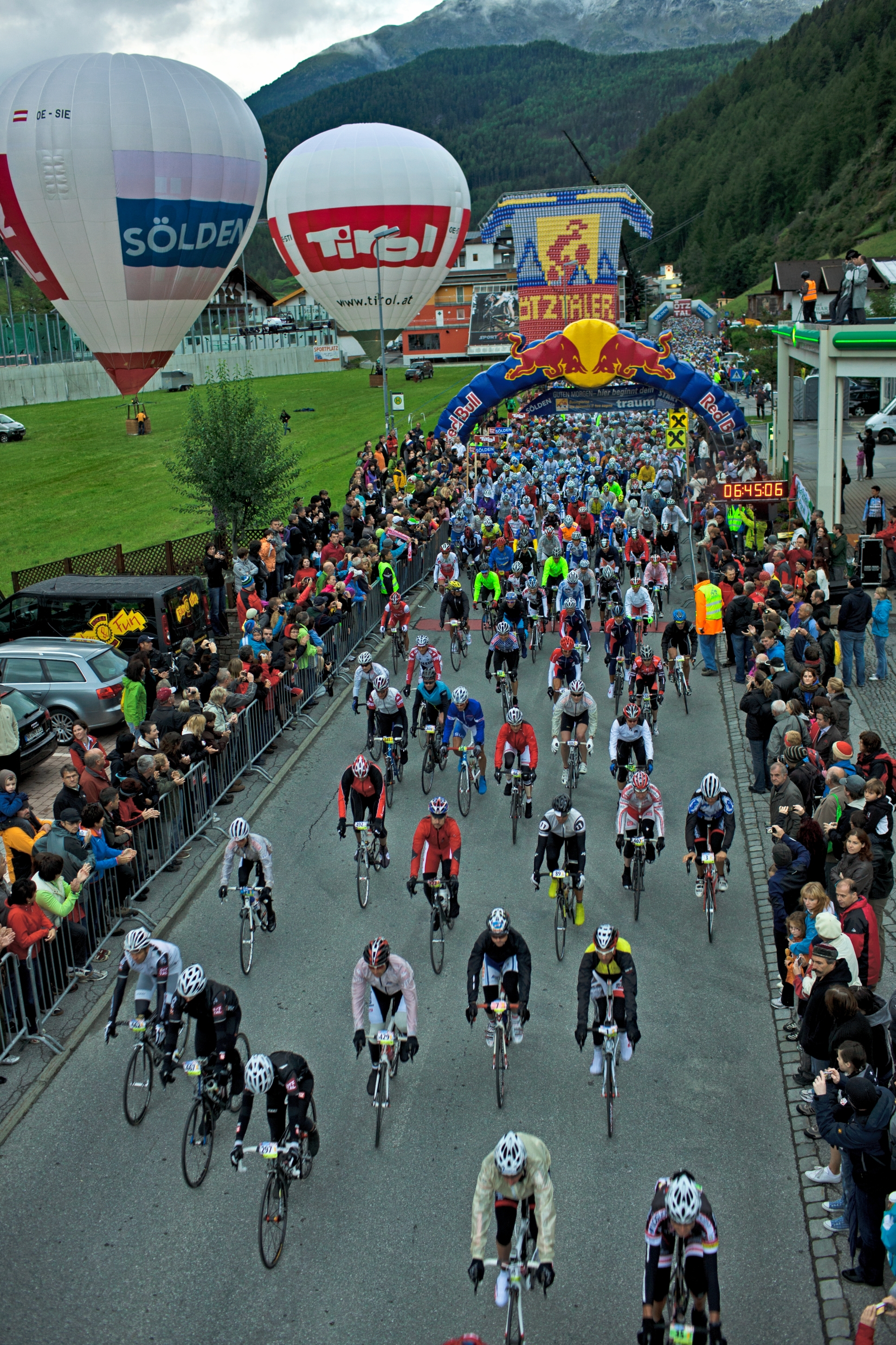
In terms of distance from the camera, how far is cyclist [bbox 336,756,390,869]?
41.5 feet

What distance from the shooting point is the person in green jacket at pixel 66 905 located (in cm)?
1052

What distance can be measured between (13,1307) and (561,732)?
930cm

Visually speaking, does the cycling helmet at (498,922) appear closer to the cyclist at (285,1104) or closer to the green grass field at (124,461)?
the cyclist at (285,1104)

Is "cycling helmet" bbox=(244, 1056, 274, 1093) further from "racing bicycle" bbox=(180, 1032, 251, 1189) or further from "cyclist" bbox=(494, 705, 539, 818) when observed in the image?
"cyclist" bbox=(494, 705, 539, 818)

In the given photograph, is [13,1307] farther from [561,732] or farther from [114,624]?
[114,624]

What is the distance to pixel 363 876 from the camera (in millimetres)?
13336

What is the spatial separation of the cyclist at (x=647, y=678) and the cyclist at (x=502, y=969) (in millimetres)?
7364

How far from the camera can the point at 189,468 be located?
2769cm

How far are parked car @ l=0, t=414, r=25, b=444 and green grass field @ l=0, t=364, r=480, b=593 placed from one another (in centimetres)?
59

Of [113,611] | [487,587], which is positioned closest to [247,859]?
[113,611]

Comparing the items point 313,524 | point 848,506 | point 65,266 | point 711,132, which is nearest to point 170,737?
point 313,524

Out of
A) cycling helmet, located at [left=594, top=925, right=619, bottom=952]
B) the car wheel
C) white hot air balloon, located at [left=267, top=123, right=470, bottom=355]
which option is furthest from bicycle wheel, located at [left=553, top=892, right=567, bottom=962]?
white hot air balloon, located at [left=267, top=123, right=470, bottom=355]

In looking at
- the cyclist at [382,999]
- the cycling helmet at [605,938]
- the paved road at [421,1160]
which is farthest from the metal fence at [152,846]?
the cycling helmet at [605,938]

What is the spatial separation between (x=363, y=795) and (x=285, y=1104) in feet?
16.4
